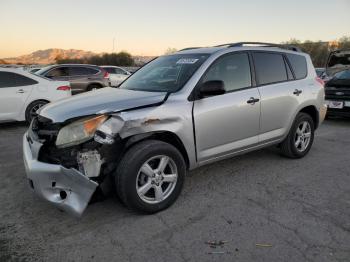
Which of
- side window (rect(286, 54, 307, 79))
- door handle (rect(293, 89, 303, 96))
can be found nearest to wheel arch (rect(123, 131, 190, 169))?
door handle (rect(293, 89, 303, 96))

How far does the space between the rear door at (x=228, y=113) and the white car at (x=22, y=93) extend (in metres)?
5.63

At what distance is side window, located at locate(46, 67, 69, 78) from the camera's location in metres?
12.6

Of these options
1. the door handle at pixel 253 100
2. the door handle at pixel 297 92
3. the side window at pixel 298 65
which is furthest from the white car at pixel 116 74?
the door handle at pixel 253 100

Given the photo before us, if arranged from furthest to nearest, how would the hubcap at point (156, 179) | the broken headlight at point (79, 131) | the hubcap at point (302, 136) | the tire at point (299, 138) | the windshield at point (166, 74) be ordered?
the hubcap at point (302, 136), the tire at point (299, 138), the windshield at point (166, 74), the hubcap at point (156, 179), the broken headlight at point (79, 131)

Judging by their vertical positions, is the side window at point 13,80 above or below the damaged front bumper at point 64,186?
above

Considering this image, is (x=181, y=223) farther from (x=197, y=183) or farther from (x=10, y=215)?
(x=10, y=215)

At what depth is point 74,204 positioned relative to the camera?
117 inches

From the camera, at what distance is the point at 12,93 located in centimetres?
816

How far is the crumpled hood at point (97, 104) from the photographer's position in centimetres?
325

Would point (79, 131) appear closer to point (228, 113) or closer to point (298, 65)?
point (228, 113)

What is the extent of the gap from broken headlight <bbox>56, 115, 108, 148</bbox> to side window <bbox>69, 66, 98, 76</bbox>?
1061cm

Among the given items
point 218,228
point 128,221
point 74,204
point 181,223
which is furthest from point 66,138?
point 218,228

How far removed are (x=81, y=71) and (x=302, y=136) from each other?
1019 centimetres

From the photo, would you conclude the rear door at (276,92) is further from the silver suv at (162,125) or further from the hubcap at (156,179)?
the hubcap at (156,179)
